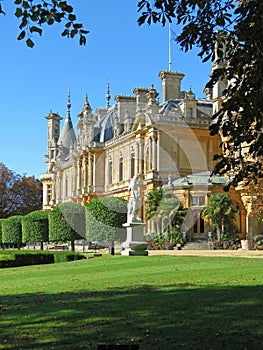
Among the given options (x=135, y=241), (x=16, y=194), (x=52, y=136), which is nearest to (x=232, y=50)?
(x=135, y=241)

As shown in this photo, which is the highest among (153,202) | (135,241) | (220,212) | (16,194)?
(16,194)

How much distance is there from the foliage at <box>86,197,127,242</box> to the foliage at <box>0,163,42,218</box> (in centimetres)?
3943

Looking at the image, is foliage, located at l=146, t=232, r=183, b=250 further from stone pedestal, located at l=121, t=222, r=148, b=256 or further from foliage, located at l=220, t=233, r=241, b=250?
stone pedestal, located at l=121, t=222, r=148, b=256

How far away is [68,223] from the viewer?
38062 mm

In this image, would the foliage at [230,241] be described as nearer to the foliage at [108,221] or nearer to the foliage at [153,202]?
the foliage at [153,202]

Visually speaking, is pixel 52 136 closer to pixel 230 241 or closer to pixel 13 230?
pixel 13 230

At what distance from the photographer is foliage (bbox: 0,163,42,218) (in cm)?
7469

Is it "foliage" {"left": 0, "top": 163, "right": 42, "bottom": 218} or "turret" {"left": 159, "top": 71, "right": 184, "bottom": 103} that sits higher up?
"turret" {"left": 159, "top": 71, "right": 184, "bottom": 103}

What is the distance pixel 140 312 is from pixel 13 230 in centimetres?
3715

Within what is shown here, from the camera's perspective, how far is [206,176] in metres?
42.9

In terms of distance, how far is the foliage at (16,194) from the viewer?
7469 centimetres

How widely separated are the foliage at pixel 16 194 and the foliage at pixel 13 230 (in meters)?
27.8

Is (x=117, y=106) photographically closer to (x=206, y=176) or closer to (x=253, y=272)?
(x=206, y=176)

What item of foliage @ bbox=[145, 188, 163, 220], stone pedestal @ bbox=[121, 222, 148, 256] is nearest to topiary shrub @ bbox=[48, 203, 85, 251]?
foliage @ bbox=[145, 188, 163, 220]
